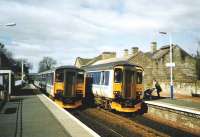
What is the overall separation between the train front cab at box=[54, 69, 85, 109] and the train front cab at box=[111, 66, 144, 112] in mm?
3241

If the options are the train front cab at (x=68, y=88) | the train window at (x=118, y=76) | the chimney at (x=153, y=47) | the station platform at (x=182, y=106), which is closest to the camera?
the station platform at (x=182, y=106)

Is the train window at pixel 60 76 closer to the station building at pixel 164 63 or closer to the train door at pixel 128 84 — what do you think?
the train door at pixel 128 84

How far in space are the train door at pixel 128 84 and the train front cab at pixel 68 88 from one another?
3.92m

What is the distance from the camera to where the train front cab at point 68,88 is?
938 inches

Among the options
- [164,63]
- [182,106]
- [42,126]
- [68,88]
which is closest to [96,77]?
[68,88]

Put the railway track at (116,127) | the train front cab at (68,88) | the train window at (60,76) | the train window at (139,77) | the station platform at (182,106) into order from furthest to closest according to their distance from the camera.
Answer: the train window at (60,76) < the train front cab at (68,88) < the train window at (139,77) < the station platform at (182,106) < the railway track at (116,127)

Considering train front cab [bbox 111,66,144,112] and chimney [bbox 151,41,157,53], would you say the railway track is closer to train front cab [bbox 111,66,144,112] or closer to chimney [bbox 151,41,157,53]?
train front cab [bbox 111,66,144,112]

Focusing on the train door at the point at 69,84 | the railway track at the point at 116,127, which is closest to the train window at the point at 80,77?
the train door at the point at 69,84

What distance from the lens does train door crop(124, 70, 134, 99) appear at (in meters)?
21.5

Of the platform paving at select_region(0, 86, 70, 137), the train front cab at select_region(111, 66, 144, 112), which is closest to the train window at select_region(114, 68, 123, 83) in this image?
the train front cab at select_region(111, 66, 144, 112)

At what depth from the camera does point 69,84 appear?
78.8 feet

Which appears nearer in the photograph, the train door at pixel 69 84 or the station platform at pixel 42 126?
the station platform at pixel 42 126

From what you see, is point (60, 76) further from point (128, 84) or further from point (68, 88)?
point (128, 84)

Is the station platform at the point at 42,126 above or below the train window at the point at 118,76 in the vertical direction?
below
